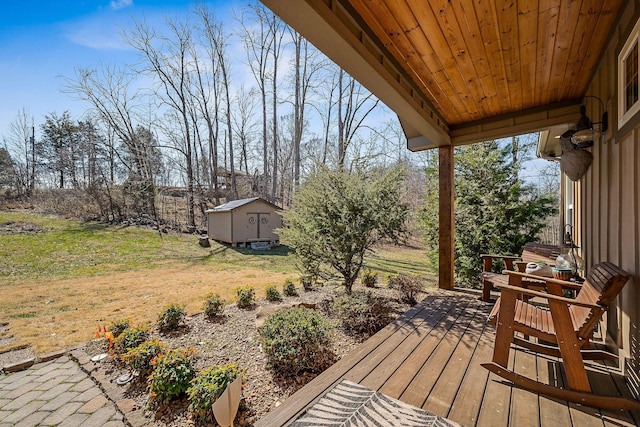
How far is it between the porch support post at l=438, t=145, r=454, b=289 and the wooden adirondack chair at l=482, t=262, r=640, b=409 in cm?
223

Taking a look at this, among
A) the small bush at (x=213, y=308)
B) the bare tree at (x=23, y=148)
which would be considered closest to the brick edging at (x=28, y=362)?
the small bush at (x=213, y=308)

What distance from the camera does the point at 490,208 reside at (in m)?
5.83

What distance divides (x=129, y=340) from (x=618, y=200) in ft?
14.5

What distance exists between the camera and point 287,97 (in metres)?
14.2

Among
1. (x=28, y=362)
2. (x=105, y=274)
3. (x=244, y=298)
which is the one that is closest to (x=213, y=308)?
(x=244, y=298)

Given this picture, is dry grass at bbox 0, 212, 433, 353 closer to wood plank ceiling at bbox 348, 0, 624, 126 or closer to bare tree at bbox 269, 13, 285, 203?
wood plank ceiling at bbox 348, 0, 624, 126

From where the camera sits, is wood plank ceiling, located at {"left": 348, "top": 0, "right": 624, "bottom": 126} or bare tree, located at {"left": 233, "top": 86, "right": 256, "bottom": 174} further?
bare tree, located at {"left": 233, "top": 86, "right": 256, "bottom": 174}

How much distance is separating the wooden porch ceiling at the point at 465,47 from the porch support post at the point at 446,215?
0.99m

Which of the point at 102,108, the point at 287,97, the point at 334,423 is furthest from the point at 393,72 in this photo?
the point at 102,108

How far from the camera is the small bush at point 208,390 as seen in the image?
1.90 metres

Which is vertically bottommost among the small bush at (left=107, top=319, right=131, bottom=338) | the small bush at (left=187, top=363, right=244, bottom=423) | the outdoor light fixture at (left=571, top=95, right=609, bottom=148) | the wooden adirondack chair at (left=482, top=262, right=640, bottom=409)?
the small bush at (left=107, top=319, right=131, bottom=338)

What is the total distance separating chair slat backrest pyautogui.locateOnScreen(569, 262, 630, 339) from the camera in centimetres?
167

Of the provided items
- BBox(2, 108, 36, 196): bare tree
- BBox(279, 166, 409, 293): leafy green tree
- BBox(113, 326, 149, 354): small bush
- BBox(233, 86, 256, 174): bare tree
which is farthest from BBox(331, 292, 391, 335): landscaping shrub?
BBox(2, 108, 36, 196): bare tree

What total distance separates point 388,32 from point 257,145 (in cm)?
1665
